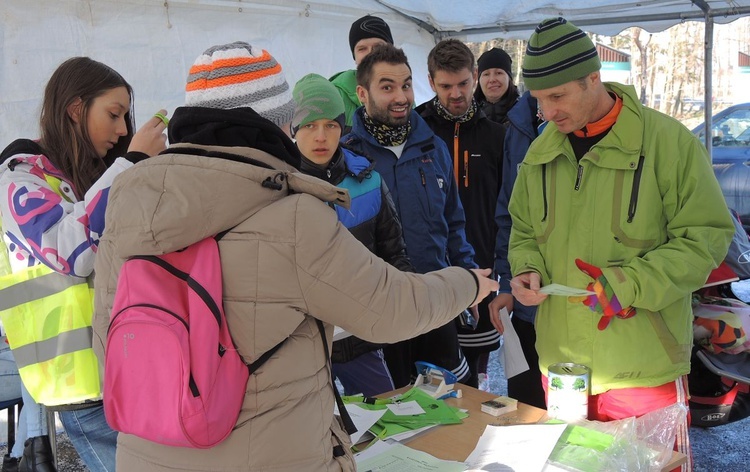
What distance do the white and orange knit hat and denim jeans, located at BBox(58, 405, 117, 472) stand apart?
3.49 ft

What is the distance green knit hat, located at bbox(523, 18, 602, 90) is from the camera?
1857 millimetres

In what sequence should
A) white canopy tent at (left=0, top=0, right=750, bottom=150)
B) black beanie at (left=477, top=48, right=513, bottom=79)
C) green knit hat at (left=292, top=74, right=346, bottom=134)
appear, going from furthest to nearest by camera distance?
black beanie at (left=477, top=48, right=513, bottom=79), white canopy tent at (left=0, top=0, right=750, bottom=150), green knit hat at (left=292, top=74, right=346, bottom=134)

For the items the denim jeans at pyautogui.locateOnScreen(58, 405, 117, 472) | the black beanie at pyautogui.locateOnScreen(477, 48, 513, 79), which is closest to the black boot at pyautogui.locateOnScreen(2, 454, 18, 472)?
the denim jeans at pyautogui.locateOnScreen(58, 405, 117, 472)

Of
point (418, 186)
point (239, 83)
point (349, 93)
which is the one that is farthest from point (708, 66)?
point (239, 83)

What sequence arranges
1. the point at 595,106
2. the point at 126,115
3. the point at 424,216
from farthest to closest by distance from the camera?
the point at 424,216 → the point at 126,115 → the point at 595,106

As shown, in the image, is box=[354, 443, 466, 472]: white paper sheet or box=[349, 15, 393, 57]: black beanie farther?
box=[349, 15, 393, 57]: black beanie

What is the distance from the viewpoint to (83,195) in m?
1.92

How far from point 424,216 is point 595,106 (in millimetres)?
992

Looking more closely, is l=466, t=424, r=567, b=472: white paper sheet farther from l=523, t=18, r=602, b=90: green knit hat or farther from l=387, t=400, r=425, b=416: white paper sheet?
l=523, t=18, r=602, b=90: green knit hat

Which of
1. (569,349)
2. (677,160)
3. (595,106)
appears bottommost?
(569,349)

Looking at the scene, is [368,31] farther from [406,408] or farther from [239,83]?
[239,83]

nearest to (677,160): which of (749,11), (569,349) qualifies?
(569,349)

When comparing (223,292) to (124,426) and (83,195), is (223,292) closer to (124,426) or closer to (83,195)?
(124,426)

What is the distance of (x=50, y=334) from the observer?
179cm
